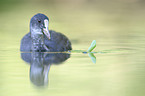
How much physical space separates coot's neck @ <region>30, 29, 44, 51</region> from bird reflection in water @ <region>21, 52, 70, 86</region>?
257 millimetres

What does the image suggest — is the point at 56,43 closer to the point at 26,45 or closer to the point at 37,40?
the point at 37,40

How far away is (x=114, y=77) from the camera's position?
21.3 feet

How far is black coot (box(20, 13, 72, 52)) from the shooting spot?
9523mm

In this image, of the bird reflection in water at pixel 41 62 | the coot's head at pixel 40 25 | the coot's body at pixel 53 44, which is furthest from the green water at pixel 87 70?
the coot's head at pixel 40 25

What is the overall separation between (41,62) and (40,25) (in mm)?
1735

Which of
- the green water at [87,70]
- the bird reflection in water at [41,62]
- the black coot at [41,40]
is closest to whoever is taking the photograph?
the green water at [87,70]

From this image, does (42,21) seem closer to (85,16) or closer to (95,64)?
(95,64)

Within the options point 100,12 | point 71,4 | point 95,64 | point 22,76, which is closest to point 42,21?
point 95,64

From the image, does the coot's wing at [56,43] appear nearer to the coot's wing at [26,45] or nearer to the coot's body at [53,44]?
the coot's body at [53,44]

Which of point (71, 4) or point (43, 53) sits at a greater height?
point (71, 4)

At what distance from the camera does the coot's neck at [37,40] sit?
9.56 metres

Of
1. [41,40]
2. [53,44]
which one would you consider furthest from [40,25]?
[53,44]

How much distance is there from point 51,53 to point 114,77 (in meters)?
2.99

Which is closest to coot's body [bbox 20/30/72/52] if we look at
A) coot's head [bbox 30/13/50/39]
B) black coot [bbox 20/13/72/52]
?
black coot [bbox 20/13/72/52]
